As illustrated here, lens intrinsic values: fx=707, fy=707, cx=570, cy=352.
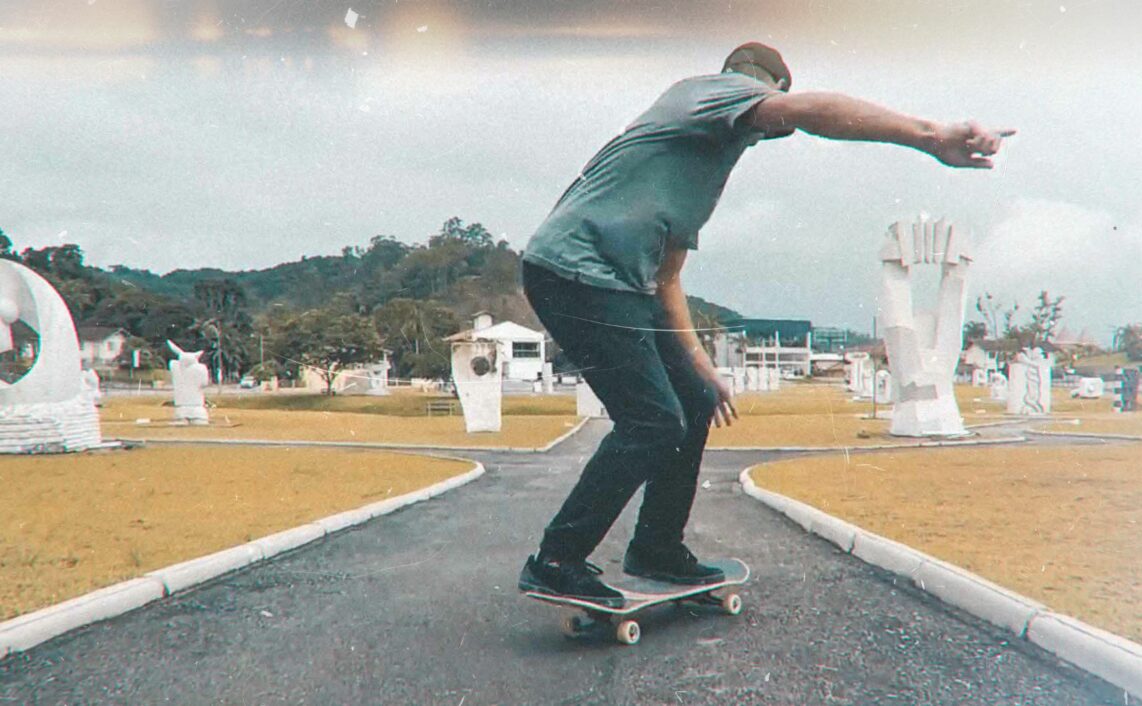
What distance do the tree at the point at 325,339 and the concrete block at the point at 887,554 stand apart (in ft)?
6.32

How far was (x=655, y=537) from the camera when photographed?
6.81 feet

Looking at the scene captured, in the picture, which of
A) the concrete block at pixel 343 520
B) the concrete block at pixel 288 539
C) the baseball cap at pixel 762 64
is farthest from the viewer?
the concrete block at pixel 343 520

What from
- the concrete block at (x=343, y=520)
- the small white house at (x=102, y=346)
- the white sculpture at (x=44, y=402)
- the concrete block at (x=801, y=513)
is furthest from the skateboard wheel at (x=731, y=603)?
the white sculpture at (x=44, y=402)

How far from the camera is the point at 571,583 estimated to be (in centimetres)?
182

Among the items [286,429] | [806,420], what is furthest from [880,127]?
[286,429]

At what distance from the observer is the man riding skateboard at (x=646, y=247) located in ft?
4.72

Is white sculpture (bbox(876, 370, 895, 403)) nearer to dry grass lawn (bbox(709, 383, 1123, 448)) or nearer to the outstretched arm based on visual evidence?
dry grass lawn (bbox(709, 383, 1123, 448))

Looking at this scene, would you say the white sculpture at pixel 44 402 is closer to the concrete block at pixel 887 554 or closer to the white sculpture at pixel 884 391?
the concrete block at pixel 887 554

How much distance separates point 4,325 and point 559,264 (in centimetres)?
536

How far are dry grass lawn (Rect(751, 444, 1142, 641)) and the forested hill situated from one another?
1532mm

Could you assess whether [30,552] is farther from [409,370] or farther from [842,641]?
[842,641]

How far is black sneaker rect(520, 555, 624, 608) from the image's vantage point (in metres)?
1.81

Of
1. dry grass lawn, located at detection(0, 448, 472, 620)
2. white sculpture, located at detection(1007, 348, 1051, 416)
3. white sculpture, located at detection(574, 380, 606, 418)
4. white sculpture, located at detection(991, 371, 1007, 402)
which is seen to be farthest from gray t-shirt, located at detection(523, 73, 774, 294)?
white sculpture, located at detection(991, 371, 1007, 402)

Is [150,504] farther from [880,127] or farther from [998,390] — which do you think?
[998,390]
